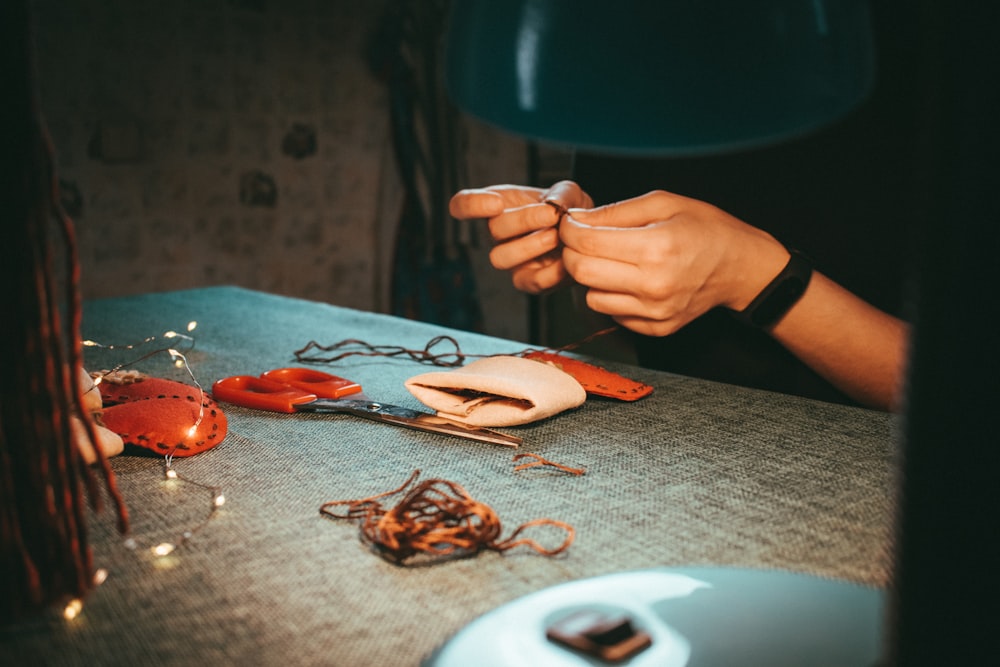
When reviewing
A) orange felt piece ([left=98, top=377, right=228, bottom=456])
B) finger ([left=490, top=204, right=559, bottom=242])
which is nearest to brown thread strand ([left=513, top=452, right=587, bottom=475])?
orange felt piece ([left=98, top=377, right=228, bottom=456])

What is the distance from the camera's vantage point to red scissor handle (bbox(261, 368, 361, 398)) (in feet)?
3.13

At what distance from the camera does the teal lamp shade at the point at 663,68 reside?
0.43 meters

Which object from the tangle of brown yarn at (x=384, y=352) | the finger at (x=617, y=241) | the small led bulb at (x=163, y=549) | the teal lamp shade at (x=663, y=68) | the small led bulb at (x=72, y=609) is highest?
the teal lamp shade at (x=663, y=68)

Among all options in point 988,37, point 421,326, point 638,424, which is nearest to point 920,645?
point 988,37

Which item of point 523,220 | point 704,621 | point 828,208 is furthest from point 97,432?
point 828,208

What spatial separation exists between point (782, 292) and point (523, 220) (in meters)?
0.36

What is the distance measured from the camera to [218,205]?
3438mm

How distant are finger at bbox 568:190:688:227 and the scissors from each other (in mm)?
333

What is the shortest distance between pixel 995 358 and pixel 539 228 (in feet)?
2.78

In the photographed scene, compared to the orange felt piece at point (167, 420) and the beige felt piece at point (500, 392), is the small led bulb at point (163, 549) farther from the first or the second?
the beige felt piece at point (500, 392)

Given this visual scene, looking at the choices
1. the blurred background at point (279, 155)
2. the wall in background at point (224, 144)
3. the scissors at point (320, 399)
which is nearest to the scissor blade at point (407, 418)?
the scissors at point (320, 399)

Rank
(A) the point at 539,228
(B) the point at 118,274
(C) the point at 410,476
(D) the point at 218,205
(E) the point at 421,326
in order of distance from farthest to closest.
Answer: (D) the point at 218,205 → (B) the point at 118,274 → (E) the point at 421,326 → (A) the point at 539,228 → (C) the point at 410,476

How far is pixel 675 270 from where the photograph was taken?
97cm

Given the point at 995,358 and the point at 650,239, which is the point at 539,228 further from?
the point at 995,358
